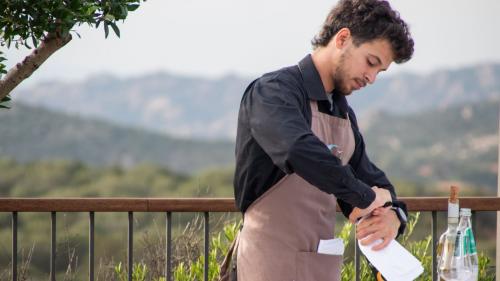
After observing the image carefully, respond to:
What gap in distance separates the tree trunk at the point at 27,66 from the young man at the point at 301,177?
870 mm

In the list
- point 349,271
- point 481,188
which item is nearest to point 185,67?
point 481,188

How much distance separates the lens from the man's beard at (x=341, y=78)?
6.37 ft

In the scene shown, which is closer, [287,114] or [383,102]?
[287,114]

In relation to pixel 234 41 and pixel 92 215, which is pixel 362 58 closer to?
pixel 92 215

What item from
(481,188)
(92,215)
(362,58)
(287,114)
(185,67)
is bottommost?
(481,188)

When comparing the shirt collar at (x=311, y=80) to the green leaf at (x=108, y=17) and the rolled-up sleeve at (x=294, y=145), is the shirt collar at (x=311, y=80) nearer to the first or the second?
the rolled-up sleeve at (x=294, y=145)

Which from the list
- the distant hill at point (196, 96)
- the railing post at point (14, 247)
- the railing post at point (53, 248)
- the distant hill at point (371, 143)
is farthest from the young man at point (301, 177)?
the distant hill at point (196, 96)

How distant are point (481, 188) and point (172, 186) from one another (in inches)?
449

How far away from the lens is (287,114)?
177 cm

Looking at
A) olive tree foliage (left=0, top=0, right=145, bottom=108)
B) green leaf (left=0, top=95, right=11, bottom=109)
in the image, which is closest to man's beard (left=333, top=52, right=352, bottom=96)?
olive tree foliage (left=0, top=0, right=145, bottom=108)

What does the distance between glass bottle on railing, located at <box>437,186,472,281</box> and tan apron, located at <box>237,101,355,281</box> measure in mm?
273

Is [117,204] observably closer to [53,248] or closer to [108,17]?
[53,248]

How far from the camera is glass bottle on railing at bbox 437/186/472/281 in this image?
6.45 ft

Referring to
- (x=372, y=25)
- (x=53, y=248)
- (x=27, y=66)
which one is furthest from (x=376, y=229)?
(x=53, y=248)
